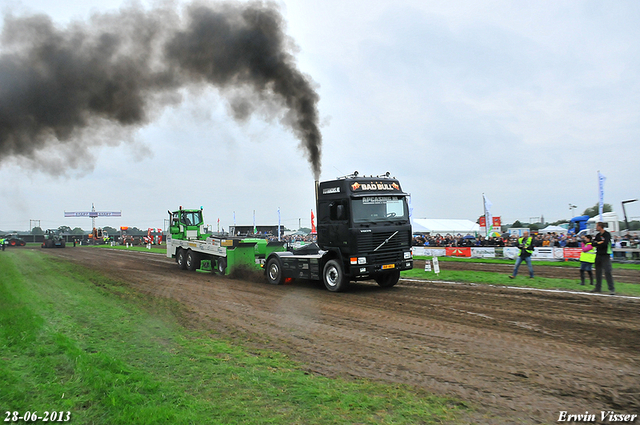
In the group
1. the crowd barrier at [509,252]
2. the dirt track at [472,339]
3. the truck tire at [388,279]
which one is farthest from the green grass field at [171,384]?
the crowd barrier at [509,252]

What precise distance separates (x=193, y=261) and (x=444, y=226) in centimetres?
3801

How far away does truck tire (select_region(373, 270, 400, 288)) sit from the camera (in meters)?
13.1

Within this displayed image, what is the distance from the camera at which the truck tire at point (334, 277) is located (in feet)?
39.2

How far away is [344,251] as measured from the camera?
466 inches

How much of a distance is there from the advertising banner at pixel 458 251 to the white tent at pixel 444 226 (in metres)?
16.5

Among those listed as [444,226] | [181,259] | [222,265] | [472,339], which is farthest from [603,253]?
[444,226]

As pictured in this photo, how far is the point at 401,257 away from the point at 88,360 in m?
8.91

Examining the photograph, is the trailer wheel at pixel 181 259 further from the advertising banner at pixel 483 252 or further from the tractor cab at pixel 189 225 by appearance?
the advertising banner at pixel 483 252

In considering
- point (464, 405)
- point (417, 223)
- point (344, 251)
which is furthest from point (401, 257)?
point (417, 223)

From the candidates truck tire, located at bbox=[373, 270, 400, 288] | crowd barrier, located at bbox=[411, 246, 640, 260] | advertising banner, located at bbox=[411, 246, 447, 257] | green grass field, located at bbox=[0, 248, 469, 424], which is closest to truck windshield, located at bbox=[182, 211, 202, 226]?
crowd barrier, located at bbox=[411, 246, 640, 260]

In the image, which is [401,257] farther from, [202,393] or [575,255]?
[575,255]

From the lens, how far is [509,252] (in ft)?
83.9

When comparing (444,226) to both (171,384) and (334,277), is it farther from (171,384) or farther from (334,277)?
(171,384)

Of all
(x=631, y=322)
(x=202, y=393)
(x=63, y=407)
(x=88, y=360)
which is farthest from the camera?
(x=631, y=322)
